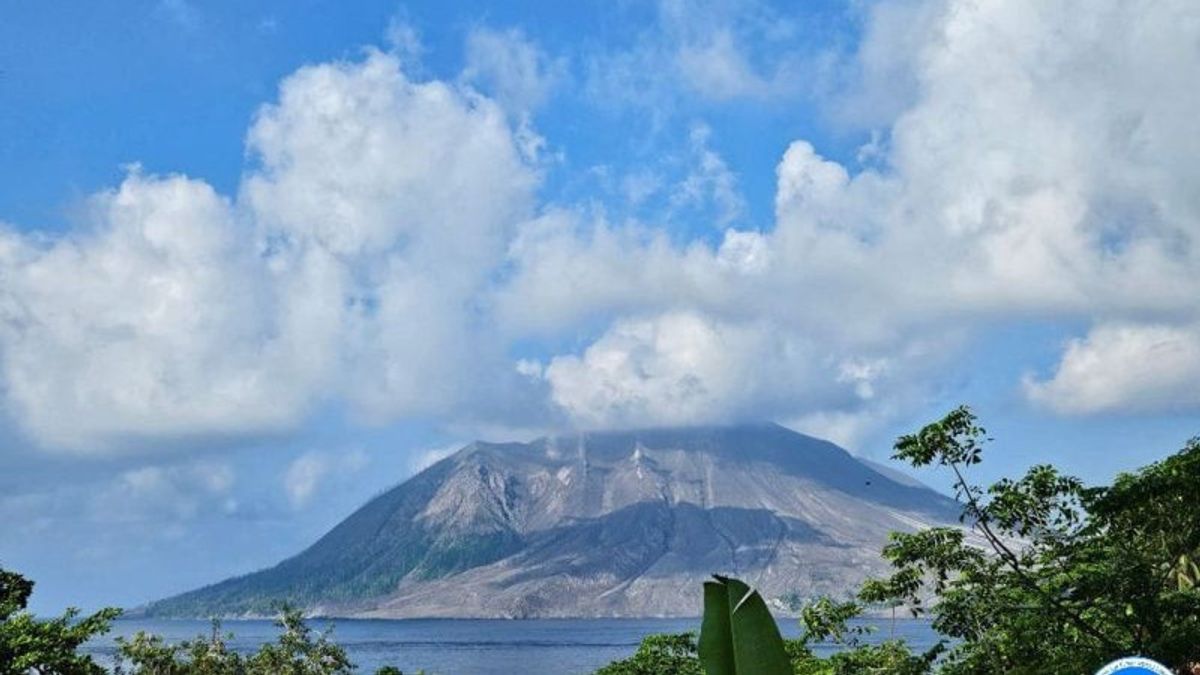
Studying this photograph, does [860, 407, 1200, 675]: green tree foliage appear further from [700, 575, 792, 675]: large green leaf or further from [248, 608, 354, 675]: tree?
[248, 608, 354, 675]: tree

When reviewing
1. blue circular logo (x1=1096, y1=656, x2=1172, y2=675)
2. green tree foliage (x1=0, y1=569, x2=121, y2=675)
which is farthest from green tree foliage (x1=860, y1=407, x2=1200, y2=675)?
green tree foliage (x1=0, y1=569, x2=121, y2=675)

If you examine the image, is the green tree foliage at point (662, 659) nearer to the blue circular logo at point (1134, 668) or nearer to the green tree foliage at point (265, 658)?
the green tree foliage at point (265, 658)

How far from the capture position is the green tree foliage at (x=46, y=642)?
22.8 meters

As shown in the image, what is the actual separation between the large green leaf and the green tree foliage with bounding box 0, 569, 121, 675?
22679mm

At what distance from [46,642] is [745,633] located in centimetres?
2335

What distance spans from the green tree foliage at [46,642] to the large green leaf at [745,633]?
22679 mm

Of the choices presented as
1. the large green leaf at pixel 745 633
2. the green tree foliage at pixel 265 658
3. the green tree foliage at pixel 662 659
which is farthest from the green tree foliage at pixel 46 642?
the green tree foliage at pixel 265 658

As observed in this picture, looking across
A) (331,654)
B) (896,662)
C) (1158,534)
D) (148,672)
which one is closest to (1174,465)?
(1158,534)

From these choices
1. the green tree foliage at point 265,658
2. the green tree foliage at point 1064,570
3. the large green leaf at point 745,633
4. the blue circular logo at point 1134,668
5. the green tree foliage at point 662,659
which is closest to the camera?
the large green leaf at point 745,633

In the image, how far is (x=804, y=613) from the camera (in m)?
26.9

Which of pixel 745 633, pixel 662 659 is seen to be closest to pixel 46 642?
pixel 662 659

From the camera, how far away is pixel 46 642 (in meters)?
23.2

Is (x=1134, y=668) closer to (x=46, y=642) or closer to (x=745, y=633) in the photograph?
(x=745, y=633)

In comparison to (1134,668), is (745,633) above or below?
above
